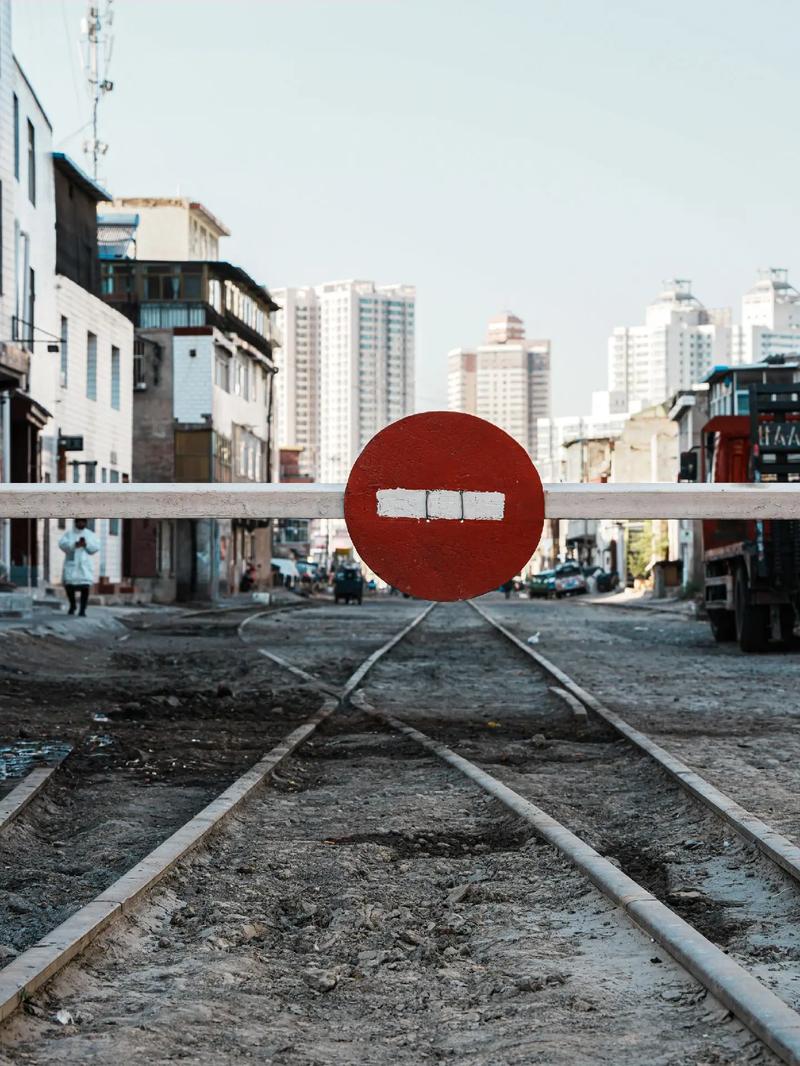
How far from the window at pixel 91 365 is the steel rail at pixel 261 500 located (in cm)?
3508

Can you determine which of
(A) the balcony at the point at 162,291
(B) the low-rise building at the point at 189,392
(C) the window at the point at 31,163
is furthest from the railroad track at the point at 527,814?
(A) the balcony at the point at 162,291

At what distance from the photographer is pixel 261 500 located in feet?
28.5

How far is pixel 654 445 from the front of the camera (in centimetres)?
9831

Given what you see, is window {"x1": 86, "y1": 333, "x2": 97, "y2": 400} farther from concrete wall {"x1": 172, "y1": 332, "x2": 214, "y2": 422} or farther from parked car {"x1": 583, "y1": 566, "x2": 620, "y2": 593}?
parked car {"x1": 583, "y1": 566, "x2": 620, "y2": 593}

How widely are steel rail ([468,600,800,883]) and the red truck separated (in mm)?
7363

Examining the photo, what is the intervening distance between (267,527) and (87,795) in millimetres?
70836

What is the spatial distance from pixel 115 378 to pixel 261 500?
130ft

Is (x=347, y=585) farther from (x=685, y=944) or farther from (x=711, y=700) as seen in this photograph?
(x=685, y=944)

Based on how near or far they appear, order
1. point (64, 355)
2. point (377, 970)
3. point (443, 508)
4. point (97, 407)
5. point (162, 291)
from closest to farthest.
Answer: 1. point (377, 970)
2. point (443, 508)
3. point (64, 355)
4. point (97, 407)
5. point (162, 291)

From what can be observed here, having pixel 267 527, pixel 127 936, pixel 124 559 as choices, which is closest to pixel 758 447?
pixel 127 936

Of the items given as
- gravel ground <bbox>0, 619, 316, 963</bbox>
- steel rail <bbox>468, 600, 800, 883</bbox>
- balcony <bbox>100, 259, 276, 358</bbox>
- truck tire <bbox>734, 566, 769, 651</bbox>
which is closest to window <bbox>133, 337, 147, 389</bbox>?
balcony <bbox>100, 259, 276, 358</bbox>

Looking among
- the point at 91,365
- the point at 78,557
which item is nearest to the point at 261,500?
the point at 78,557

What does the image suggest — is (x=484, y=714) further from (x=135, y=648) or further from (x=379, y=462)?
(x=135, y=648)

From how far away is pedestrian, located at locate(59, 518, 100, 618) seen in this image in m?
25.0
